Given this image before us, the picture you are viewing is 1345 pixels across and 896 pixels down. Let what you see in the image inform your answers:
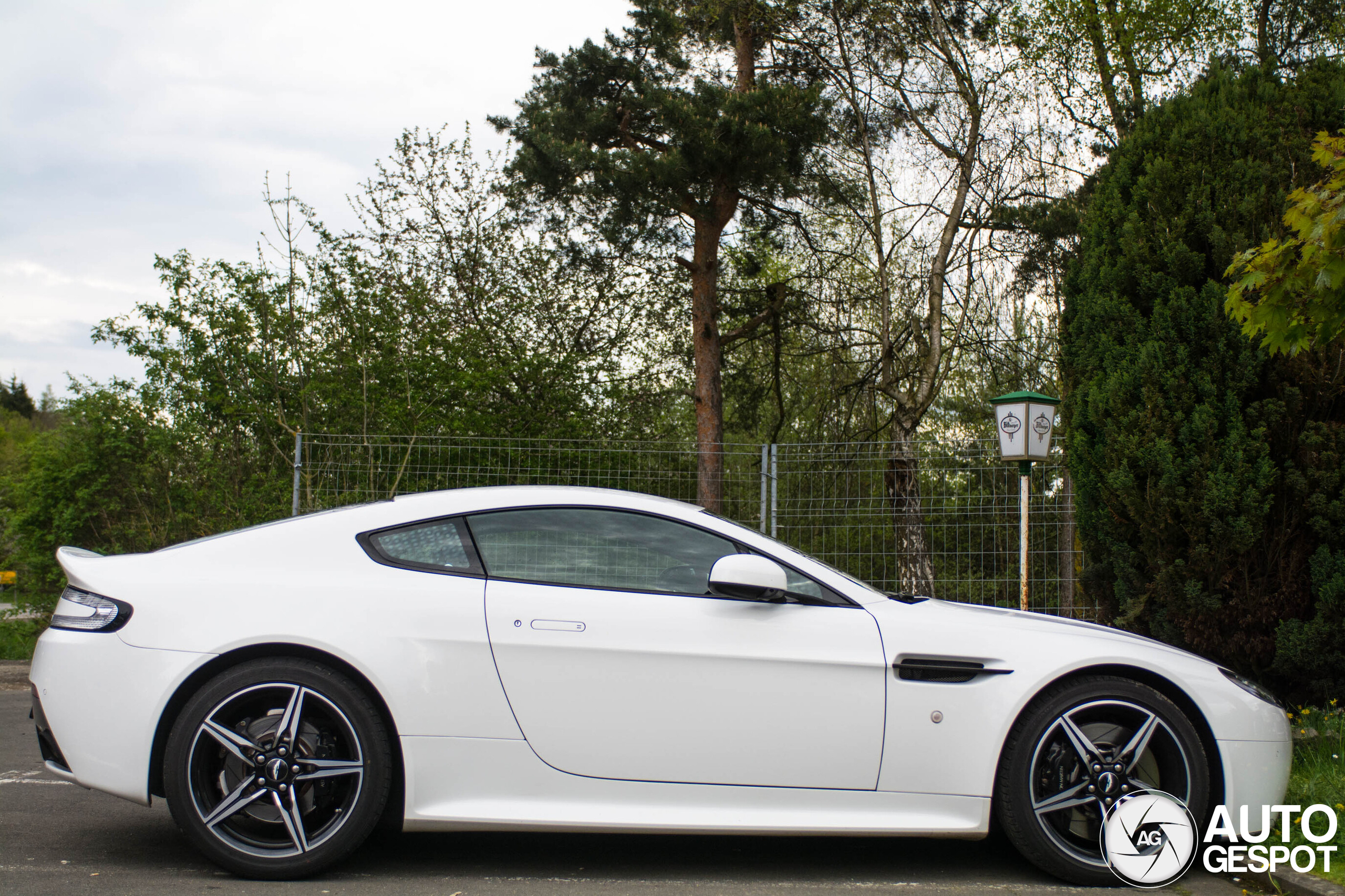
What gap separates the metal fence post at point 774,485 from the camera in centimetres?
766

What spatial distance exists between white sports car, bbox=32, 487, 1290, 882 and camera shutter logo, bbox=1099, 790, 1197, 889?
0.06 meters

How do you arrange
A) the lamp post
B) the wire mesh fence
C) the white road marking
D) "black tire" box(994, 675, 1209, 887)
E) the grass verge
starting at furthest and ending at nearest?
the wire mesh fence → the lamp post → the white road marking → the grass verge → "black tire" box(994, 675, 1209, 887)

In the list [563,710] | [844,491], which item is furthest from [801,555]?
[844,491]

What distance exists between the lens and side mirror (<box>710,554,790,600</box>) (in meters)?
3.13

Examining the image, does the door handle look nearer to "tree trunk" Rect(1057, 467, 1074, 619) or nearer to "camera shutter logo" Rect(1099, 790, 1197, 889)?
"camera shutter logo" Rect(1099, 790, 1197, 889)

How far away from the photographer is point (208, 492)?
998 centimetres

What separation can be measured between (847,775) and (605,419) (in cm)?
1065

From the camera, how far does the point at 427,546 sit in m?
3.37

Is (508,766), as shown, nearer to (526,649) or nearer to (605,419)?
(526,649)

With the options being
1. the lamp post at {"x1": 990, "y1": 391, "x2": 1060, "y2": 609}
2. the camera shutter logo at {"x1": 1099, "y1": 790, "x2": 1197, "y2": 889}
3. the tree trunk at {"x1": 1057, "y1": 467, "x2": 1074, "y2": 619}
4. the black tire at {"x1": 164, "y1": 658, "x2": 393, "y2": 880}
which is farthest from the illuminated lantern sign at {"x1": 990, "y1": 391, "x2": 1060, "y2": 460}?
the black tire at {"x1": 164, "y1": 658, "x2": 393, "y2": 880}

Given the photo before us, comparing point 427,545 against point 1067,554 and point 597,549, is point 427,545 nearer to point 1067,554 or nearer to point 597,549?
point 597,549

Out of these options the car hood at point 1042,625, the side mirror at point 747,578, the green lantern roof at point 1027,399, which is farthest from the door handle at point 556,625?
the green lantern roof at point 1027,399

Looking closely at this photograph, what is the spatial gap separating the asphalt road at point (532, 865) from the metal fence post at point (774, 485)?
3.78 m

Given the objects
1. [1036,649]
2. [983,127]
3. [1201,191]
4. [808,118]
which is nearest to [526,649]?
[1036,649]
